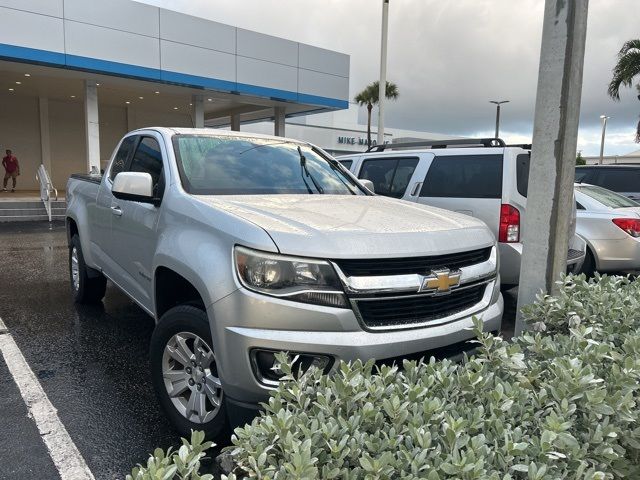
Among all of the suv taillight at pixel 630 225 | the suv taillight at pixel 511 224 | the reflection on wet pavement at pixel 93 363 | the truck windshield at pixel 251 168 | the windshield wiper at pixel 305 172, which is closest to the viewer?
the reflection on wet pavement at pixel 93 363

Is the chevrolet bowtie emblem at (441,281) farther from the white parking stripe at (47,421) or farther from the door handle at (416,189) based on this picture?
the door handle at (416,189)

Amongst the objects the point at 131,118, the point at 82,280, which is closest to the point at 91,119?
the point at 131,118

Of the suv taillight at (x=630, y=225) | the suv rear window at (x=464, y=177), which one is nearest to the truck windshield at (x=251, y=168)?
the suv rear window at (x=464, y=177)

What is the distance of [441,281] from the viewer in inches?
106

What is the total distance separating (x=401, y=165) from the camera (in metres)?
6.92

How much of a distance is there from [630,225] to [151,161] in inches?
244

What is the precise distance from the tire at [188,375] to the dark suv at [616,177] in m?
9.06

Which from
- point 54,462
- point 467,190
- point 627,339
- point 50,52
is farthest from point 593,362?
point 50,52

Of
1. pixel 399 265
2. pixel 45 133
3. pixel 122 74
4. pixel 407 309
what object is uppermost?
pixel 122 74

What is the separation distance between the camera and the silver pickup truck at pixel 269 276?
2410mm

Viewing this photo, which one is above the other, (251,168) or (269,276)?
(251,168)

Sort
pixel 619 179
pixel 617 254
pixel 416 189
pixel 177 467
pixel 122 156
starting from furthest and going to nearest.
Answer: pixel 619 179
pixel 617 254
pixel 416 189
pixel 122 156
pixel 177 467

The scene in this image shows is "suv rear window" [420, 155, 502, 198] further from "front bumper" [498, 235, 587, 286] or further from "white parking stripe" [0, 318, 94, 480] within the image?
"white parking stripe" [0, 318, 94, 480]

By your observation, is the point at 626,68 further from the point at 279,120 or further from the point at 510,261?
the point at 510,261
